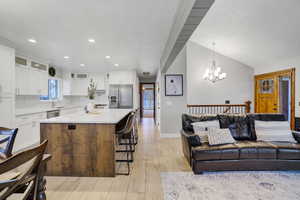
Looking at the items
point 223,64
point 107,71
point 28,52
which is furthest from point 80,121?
point 223,64

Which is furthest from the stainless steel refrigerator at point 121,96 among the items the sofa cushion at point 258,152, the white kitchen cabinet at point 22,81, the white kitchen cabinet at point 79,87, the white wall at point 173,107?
the sofa cushion at point 258,152

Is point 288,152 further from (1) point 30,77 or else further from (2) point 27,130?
(1) point 30,77

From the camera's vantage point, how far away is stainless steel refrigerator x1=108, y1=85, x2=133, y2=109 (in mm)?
6664

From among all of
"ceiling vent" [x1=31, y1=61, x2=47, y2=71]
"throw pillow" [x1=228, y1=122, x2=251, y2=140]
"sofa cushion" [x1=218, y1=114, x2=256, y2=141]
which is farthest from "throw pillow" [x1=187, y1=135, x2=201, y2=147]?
"ceiling vent" [x1=31, y1=61, x2=47, y2=71]

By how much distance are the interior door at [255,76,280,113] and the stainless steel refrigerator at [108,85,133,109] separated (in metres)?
5.23

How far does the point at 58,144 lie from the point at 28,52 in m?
3.01

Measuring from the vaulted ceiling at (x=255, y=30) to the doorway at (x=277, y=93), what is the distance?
48 cm

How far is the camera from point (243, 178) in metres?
2.44

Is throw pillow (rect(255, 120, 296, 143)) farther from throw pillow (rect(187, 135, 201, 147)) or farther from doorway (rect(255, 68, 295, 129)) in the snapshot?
doorway (rect(255, 68, 295, 129))

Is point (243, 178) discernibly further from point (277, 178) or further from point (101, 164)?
point (101, 164)

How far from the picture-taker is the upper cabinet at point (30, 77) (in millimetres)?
4049

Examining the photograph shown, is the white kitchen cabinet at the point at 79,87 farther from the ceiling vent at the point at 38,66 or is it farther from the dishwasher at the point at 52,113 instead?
the ceiling vent at the point at 38,66

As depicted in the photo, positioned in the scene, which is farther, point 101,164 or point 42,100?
point 42,100

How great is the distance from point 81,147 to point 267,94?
6592 mm
